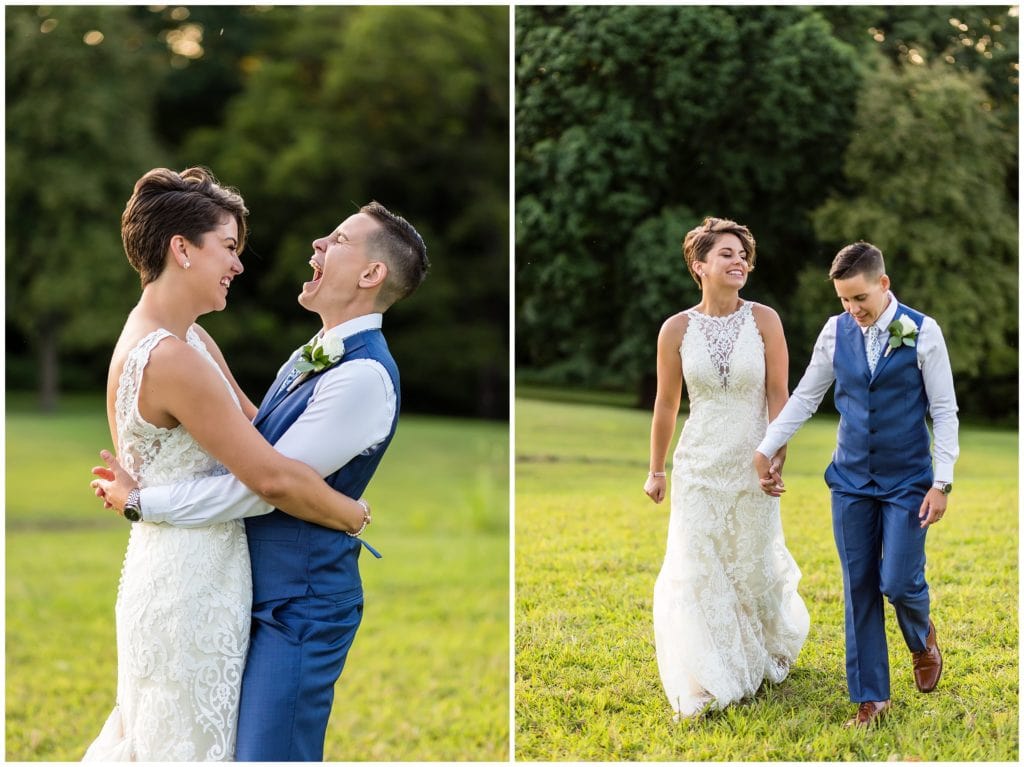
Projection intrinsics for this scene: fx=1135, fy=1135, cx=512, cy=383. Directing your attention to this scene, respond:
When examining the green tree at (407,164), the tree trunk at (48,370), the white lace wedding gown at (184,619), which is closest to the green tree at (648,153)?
the white lace wedding gown at (184,619)

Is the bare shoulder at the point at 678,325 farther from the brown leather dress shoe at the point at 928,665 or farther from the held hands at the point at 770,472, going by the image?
the brown leather dress shoe at the point at 928,665

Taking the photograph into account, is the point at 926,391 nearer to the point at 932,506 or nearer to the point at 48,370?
the point at 932,506

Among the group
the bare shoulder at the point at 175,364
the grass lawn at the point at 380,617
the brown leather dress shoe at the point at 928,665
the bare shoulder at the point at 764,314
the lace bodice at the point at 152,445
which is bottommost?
the grass lawn at the point at 380,617

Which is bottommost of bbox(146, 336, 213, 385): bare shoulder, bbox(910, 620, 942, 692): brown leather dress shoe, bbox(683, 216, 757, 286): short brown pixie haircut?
bbox(910, 620, 942, 692): brown leather dress shoe

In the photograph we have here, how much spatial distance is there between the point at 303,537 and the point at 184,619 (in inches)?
14.1

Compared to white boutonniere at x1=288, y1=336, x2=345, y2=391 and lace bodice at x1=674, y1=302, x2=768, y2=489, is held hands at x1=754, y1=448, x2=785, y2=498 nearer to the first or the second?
lace bodice at x1=674, y1=302, x2=768, y2=489

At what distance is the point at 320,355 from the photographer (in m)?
2.84

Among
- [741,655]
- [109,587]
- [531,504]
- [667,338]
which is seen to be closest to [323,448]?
[667,338]

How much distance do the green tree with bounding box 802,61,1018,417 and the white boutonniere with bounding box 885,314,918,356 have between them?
1.18 meters

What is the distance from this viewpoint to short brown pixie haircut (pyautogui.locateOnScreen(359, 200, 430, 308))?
2.96 meters

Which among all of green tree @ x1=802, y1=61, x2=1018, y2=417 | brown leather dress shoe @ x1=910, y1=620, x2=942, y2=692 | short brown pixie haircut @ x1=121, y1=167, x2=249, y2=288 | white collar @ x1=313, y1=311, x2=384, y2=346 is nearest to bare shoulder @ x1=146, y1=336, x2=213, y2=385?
short brown pixie haircut @ x1=121, y1=167, x2=249, y2=288

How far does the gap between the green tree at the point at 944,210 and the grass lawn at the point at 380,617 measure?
280 centimetres

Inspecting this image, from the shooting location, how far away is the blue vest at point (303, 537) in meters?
2.84

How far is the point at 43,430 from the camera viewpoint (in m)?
17.6
